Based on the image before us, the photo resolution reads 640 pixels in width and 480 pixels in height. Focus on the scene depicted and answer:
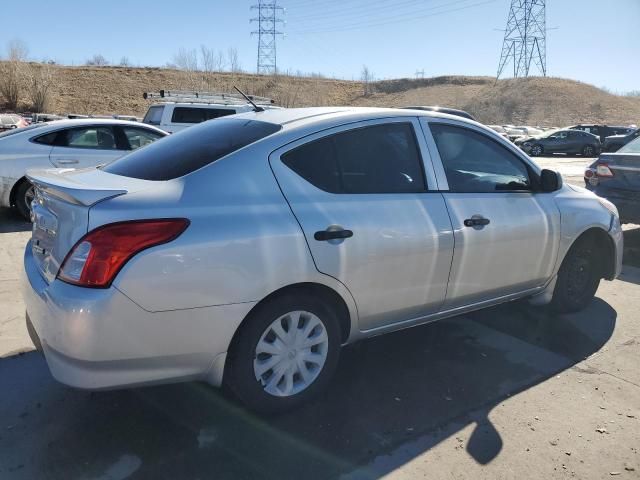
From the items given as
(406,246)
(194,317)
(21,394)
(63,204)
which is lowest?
(21,394)

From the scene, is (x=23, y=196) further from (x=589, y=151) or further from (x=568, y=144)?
(x=589, y=151)

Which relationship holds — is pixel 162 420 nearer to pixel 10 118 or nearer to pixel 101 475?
pixel 101 475

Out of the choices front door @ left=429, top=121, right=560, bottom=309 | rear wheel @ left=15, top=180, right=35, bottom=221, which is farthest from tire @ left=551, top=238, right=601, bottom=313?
rear wheel @ left=15, top=180, right=35, bottom=221

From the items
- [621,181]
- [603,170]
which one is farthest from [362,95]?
[621,181]

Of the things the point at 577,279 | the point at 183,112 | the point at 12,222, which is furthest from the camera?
the point at 183,112

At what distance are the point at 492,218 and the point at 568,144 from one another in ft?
90.2

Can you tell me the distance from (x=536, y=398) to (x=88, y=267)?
2641 mm

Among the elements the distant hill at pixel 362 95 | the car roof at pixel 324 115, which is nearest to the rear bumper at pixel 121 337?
the car roof at pixel 324 115

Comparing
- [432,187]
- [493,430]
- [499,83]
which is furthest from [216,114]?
[499,83]

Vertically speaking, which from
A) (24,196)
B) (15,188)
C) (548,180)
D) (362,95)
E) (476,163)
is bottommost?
(24,196)

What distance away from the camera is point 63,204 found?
104 inches

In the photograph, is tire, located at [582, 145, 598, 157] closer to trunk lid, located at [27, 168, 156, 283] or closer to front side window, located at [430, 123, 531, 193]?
front side window, located at [430, 123, 531, 193]

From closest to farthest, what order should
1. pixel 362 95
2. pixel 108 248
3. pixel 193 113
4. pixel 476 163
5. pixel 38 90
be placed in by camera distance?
1. pixel 108 248
2. pixel 476 163
3. pixel 193 113
4. pixel 38 90
5. pixel 362 95

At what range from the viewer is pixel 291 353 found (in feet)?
9.74
